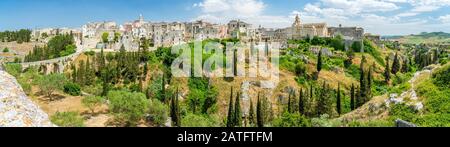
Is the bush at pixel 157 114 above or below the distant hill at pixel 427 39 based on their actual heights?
below

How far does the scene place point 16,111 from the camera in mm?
4461

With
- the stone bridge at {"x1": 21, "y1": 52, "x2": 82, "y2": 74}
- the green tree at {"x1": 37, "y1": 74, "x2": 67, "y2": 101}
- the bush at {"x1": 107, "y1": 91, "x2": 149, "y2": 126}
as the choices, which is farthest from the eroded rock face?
the stone bridge at {"x1": 21, "y1": 52, "x2": 82, "y2": 74}

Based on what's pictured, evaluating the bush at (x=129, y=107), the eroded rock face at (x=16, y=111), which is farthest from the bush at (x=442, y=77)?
the eroded rock face at (x=16, y=111)

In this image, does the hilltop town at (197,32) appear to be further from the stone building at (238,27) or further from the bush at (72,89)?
the bush at (72,89)

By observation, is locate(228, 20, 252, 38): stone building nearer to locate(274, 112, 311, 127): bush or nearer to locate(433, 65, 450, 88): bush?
locate(274, 112, 311, 127): bush

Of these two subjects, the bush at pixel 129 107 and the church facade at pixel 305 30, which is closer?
the bush at pixel 129 107

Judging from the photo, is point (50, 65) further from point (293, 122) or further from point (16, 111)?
point (16, 111)

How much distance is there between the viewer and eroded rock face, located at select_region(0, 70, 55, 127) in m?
4.23

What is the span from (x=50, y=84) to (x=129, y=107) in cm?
971

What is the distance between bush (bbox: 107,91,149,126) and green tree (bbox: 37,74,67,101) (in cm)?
837

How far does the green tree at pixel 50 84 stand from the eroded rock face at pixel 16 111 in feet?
80.3

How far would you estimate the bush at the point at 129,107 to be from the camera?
2123cm
